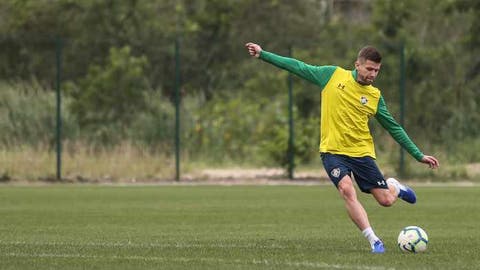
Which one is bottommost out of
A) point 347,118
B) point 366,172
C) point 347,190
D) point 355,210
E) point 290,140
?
point 290,140

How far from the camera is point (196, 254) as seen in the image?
36.9 ft

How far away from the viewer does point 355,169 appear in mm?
11711

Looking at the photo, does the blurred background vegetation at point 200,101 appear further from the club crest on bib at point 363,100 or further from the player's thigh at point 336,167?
the player's thigh at point 336,167

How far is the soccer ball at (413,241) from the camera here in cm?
1138

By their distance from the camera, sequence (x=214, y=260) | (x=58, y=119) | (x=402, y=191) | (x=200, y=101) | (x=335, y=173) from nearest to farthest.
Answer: (x=214, y=260)
(x=335, y=173)
(x=402, y=191)
(x=58, y=119)
(x=200, y=101)

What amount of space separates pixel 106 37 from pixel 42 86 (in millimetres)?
6792

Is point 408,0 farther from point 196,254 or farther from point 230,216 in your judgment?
point 196,254

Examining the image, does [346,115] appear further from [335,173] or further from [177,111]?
[177,111]

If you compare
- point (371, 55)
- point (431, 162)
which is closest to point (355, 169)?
point (431, 162)

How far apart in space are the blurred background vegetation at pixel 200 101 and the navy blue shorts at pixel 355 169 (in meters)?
15.6

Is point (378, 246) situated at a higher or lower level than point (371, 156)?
lower

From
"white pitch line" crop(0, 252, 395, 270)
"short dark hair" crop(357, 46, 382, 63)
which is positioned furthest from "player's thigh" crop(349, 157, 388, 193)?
"white pitch line" crop(0, 252, 395, 270)

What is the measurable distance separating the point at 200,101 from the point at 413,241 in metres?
18.8

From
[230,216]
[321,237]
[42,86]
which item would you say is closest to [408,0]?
[42,86]
